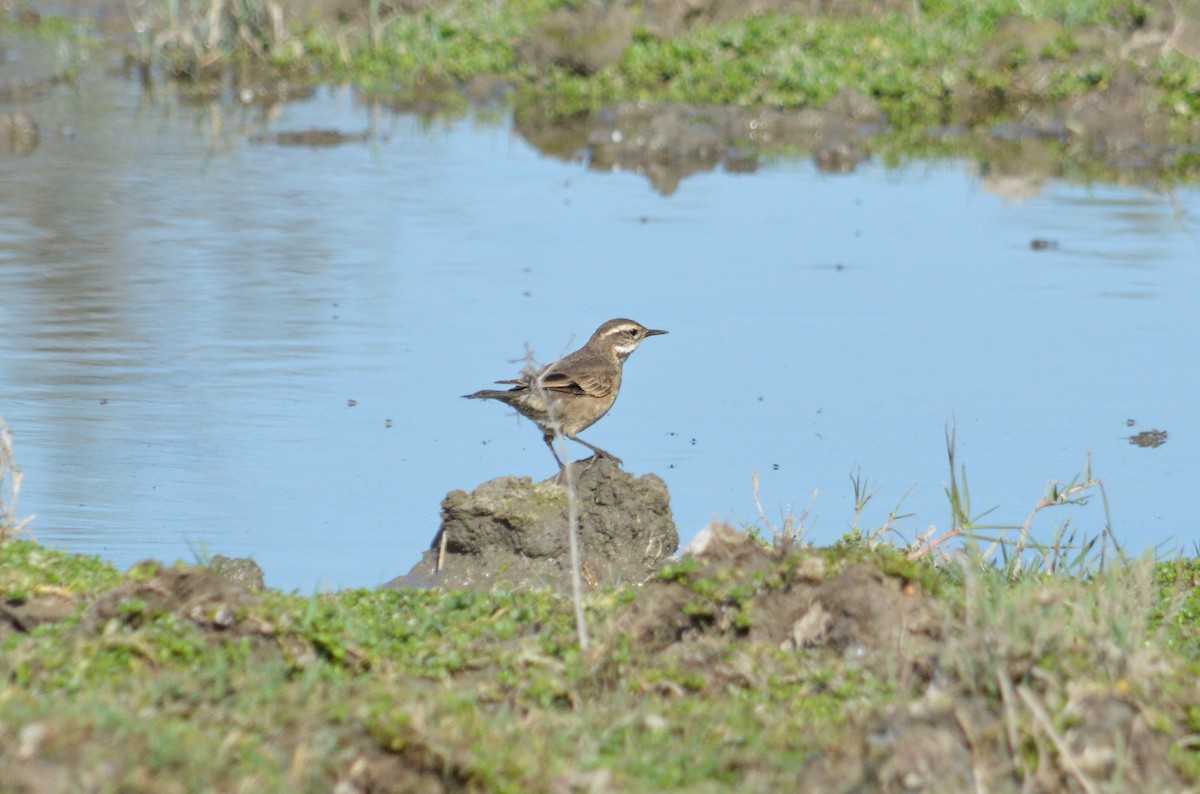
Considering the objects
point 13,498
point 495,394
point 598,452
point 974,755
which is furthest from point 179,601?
point 598,452

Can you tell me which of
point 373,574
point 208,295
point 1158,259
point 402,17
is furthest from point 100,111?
point 373,574

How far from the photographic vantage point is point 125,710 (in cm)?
438

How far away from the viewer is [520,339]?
32.8 feet

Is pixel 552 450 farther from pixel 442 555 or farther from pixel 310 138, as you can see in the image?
pixel 310 138

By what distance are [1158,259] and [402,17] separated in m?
10.9

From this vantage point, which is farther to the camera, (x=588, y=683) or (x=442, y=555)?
(x=442, y=555)

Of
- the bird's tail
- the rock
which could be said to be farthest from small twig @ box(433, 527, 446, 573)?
the bird's tail

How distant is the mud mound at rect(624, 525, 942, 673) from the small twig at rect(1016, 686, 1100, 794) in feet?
3.52

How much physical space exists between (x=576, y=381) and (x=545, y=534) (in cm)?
128

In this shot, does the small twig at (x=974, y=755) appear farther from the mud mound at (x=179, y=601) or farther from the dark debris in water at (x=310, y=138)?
the dark debris in water at (x=310, y=138)

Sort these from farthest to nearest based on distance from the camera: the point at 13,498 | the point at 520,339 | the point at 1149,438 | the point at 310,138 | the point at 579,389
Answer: the point at 310,138, the point at 520,339, the point at 1149,438, the point at 579,389, the point at 13,498

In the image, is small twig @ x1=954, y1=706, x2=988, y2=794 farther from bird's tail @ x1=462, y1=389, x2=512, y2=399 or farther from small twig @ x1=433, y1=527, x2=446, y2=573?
bird's tail @ x1=462, y1=389, x2=512, y2=399

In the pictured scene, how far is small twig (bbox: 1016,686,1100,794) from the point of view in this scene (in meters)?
4.06

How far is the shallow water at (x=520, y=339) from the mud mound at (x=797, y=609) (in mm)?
1660
